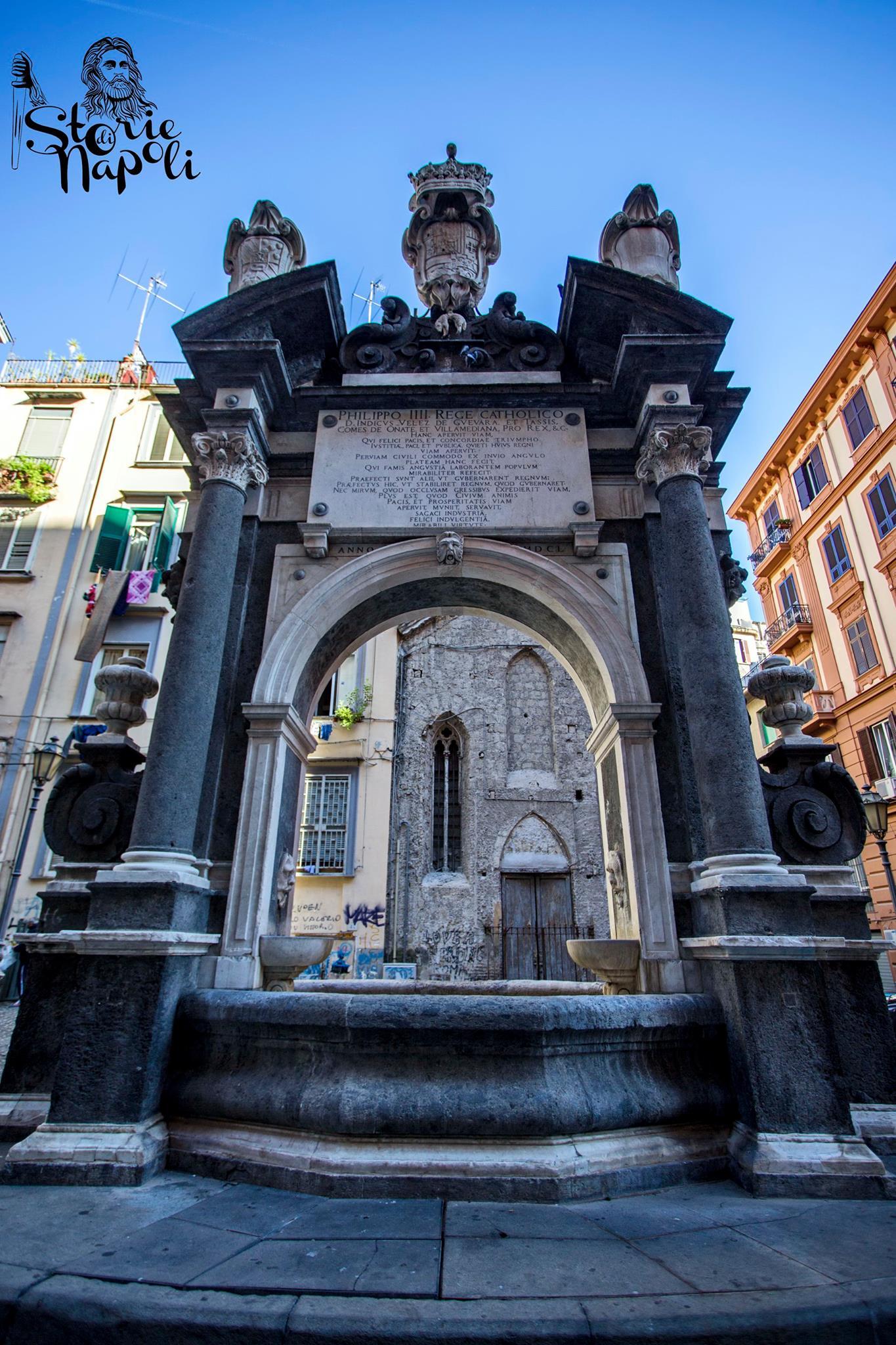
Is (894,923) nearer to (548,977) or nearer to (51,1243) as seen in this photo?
(548,977)

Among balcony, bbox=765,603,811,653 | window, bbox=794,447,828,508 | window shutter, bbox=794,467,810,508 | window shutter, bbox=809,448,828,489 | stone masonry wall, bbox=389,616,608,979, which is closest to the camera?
stone masonry wall, bbox=389,616,608,979

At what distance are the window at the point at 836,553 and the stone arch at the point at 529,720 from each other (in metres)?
10.1

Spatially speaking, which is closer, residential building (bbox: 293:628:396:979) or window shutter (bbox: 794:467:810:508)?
residential building (bbox: 293:628:396:979)

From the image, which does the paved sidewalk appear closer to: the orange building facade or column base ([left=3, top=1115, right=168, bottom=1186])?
column base ([left=3, top=1115, right=168, bottom=1186])

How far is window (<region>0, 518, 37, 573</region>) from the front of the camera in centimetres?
1981

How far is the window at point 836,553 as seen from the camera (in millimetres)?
21825

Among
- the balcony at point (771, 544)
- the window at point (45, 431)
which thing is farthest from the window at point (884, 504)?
the window at point (45, 431)

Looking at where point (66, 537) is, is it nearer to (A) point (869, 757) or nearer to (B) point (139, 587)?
(B) point (139, 587)

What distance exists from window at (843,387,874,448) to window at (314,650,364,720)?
52.1 feet

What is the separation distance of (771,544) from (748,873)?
23.9 metres

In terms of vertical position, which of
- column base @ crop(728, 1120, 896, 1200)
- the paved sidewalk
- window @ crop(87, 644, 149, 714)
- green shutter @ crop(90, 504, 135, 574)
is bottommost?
the paved sidewalk

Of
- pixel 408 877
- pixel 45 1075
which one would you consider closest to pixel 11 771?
pixel 408 877

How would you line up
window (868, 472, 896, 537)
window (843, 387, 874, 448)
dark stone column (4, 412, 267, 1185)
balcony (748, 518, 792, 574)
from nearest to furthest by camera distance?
1. dark stone column (4, 412, 267, 1185)
2. window (868, 472, 896, 537)
3. window (843, 387, 874, 448)
4. balcony (748, 518, 792, 574)

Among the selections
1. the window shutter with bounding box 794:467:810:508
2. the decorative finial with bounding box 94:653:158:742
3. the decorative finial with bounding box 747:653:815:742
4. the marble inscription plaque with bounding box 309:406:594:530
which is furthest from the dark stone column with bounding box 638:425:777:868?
the window shutter with bounding box 794:467:810:508
